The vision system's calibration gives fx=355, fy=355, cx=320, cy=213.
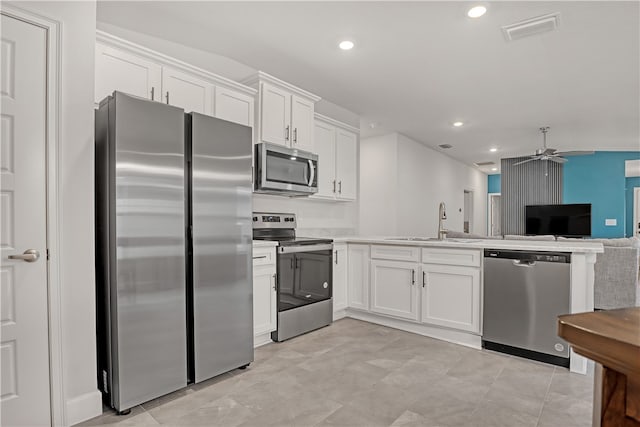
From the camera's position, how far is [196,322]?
89.6 inches

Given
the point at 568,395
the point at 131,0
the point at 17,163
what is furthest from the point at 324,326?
the point at 131,0

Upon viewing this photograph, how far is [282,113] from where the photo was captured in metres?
3.58

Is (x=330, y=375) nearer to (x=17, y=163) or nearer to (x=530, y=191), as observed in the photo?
(x=17, y=163)

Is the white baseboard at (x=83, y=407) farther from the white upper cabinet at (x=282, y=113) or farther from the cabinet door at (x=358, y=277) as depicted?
the cabinet door at (x=358, y=277)

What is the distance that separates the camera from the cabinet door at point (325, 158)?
4258mm

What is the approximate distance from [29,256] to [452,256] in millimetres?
2978

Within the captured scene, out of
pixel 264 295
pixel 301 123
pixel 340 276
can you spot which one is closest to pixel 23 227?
pixel 264 295

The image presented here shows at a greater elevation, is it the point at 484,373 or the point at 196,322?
the point at 196,322

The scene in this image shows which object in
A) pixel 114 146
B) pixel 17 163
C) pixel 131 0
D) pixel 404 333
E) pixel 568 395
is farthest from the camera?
pixel 404 333

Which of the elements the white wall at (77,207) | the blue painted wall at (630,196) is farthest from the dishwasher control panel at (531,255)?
the blue painted wall at (630,196)

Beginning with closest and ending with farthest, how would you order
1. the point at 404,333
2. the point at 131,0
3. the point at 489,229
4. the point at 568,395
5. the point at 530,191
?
the point at 568,395 < the point at 131,0 < the point at 404,333 < the point at 530,191 < the point at 489,229

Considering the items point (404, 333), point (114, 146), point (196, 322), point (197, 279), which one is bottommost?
point (404, 333)

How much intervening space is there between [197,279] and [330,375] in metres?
1.13

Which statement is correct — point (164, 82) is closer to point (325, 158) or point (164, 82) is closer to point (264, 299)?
point (264, 299)
